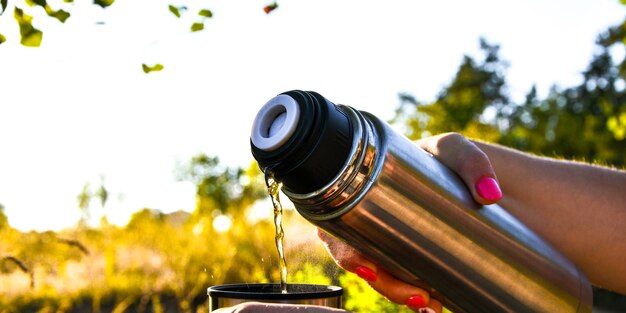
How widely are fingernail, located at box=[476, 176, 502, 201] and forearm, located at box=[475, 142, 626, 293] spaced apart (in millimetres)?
636

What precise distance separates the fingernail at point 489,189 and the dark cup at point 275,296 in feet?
1.47

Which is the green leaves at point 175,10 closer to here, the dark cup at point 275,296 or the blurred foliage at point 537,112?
the dark cup at point 275,296

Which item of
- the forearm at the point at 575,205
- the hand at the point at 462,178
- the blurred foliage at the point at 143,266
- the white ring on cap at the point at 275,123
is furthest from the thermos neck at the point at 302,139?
the blurred foliage at the point at 143,266

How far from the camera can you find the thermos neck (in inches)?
46.4

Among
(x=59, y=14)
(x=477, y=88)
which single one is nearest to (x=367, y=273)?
(x=59, y=14)

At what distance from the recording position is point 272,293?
3.70ft

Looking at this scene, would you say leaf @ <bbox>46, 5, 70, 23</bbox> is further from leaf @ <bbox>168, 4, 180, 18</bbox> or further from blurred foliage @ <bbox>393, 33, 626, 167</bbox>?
blurred foliage @ <bbox>393, 33, 626, 167</bbox>

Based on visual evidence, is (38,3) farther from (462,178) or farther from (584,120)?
(584,120)

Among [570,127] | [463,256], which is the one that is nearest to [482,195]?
[463,256]

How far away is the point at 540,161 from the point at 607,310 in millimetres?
12378

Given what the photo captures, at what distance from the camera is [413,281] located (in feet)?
5.08

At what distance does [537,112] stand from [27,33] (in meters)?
27.5

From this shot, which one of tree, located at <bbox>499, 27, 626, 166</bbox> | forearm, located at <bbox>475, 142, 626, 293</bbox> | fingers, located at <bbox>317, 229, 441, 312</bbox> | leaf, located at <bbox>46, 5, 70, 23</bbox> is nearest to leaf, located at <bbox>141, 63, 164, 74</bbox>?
leaf, located at <bbox>46, 5, 70, 23</bbox>

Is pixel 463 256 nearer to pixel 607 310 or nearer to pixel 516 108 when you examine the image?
pixel 607 310
